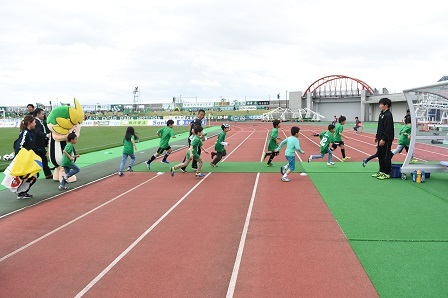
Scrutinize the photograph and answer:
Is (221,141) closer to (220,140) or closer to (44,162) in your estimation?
(220,140)

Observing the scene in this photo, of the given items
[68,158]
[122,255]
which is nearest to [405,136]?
[122,255]

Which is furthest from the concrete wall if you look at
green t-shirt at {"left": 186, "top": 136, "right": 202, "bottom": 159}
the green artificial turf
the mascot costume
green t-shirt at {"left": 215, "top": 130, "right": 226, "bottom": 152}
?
the mascot costume

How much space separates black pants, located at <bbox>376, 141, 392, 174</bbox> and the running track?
9.03ft

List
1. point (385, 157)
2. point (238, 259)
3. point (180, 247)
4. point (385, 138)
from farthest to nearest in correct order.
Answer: point (385, 157)
point (385, 138)
point (180, 247)
point (238, 259)

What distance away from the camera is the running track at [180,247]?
413cm

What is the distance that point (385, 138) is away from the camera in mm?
9969

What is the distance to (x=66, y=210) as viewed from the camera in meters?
7.45

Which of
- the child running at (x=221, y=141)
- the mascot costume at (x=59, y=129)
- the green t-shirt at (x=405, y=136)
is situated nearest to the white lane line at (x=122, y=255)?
the child running at (x=221, y=141)

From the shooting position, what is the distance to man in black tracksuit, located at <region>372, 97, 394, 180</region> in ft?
32.6

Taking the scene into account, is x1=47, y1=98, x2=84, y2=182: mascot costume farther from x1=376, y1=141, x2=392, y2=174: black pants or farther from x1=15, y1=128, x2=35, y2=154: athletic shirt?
x1=376, y1=141, x2=392, y2=174: black pants

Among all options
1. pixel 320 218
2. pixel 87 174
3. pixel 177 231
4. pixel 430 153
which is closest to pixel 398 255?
pixel 320 218

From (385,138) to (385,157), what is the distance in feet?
1.91

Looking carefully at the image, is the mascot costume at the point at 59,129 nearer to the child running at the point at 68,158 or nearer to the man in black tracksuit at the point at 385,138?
the child running at the point at 68,158

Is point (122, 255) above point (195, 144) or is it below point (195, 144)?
below
